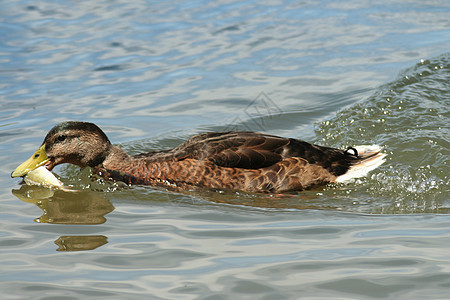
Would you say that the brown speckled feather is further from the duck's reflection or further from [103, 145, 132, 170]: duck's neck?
the duck's reflection

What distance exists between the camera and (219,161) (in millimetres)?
8062

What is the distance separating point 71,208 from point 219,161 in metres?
1.78

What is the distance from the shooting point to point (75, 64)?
12945 mm

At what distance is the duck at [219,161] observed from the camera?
805cm

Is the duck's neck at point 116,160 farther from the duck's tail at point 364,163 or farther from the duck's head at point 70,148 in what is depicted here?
the duck's tail at point 364,163

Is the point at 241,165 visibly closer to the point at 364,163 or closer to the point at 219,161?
the point at 219,161

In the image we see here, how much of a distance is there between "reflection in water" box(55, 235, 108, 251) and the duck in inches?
64.0

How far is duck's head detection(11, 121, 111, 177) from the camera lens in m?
8.38

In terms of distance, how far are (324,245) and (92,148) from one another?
358cm

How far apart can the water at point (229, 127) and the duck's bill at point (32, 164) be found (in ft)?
0.79

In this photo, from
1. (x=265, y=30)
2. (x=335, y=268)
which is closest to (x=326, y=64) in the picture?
(x=265, y=30)

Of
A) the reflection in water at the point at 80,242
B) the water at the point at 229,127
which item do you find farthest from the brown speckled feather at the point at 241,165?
the reflection in water at the point at 80,242

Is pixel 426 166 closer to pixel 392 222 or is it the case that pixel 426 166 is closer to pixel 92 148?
pixel 392 222

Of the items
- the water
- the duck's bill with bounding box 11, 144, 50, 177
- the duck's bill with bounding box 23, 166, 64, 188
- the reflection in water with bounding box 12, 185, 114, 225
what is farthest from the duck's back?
the duck's bill with bounding box 11, 144, 50, 177
